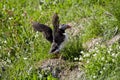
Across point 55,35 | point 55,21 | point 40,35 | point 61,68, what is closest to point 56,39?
point 55,35

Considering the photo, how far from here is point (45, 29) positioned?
8531 millimetres

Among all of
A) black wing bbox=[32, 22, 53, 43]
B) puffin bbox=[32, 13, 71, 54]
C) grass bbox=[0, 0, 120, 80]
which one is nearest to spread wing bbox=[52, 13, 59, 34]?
puffin bbox=[32, 13, 71, 54]

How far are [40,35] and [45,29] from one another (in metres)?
1.25

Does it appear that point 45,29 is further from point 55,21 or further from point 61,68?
point 61,68

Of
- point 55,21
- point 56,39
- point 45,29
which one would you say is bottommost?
point 56,39

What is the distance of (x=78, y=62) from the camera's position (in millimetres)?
8109

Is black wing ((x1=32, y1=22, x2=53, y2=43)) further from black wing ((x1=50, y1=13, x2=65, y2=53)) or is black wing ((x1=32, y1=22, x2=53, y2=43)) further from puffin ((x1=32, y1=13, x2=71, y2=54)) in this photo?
black wing ((x1=50, y1=13, x2=65, y2=53))

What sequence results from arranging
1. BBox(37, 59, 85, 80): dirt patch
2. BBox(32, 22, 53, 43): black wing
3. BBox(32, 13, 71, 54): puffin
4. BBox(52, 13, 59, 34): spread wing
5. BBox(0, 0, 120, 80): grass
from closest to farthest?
BBox(0, 0, 120, 80): grass, BBox(37, 59, 85, 80): dirt patch, BBox(52, 13, 59, 34): spread wing, BBox(32, 13, 71, 54): puffin, BBox(32, 22, 53, 43): black wing

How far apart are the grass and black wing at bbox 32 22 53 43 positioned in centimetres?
30

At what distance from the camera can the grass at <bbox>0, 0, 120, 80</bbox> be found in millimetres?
7602

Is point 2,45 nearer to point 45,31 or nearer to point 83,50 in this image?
point 45,31

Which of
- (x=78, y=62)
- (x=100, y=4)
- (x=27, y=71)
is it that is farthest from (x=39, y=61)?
(x=100, y=4)

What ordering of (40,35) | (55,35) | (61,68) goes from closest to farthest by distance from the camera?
(61,68), (55,35), (40,35)

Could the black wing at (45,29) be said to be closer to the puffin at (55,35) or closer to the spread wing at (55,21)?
the puffin at (55,35)
